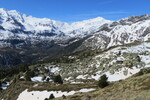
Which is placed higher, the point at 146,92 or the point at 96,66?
the point at 96,66

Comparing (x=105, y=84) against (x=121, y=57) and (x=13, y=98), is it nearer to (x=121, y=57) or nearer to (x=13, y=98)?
(x=13, y=98)

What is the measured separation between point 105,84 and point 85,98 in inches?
292

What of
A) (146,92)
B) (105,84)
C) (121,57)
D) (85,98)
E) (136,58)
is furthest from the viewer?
(121,57)

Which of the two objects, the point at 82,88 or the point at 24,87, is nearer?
the point at 82,88

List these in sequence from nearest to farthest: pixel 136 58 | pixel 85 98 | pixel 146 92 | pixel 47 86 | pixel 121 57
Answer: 1. pixel 146 92
2. pixel 85 98
3. pixel 47 86
4. pixel 136 58
5. pixel 121 57

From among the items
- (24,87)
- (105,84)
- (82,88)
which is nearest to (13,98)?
(24,87)

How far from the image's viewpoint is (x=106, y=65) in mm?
77750

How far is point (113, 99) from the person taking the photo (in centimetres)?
2670

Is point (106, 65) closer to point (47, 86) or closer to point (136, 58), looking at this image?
point (136, 58)

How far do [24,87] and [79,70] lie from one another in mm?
33503

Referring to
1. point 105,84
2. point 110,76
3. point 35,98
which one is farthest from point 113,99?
point 110,76

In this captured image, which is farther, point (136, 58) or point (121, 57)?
point (121, 57)

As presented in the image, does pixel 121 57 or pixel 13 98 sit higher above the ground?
pixel 121 57

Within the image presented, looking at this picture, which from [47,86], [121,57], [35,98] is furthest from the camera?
[121,57]
